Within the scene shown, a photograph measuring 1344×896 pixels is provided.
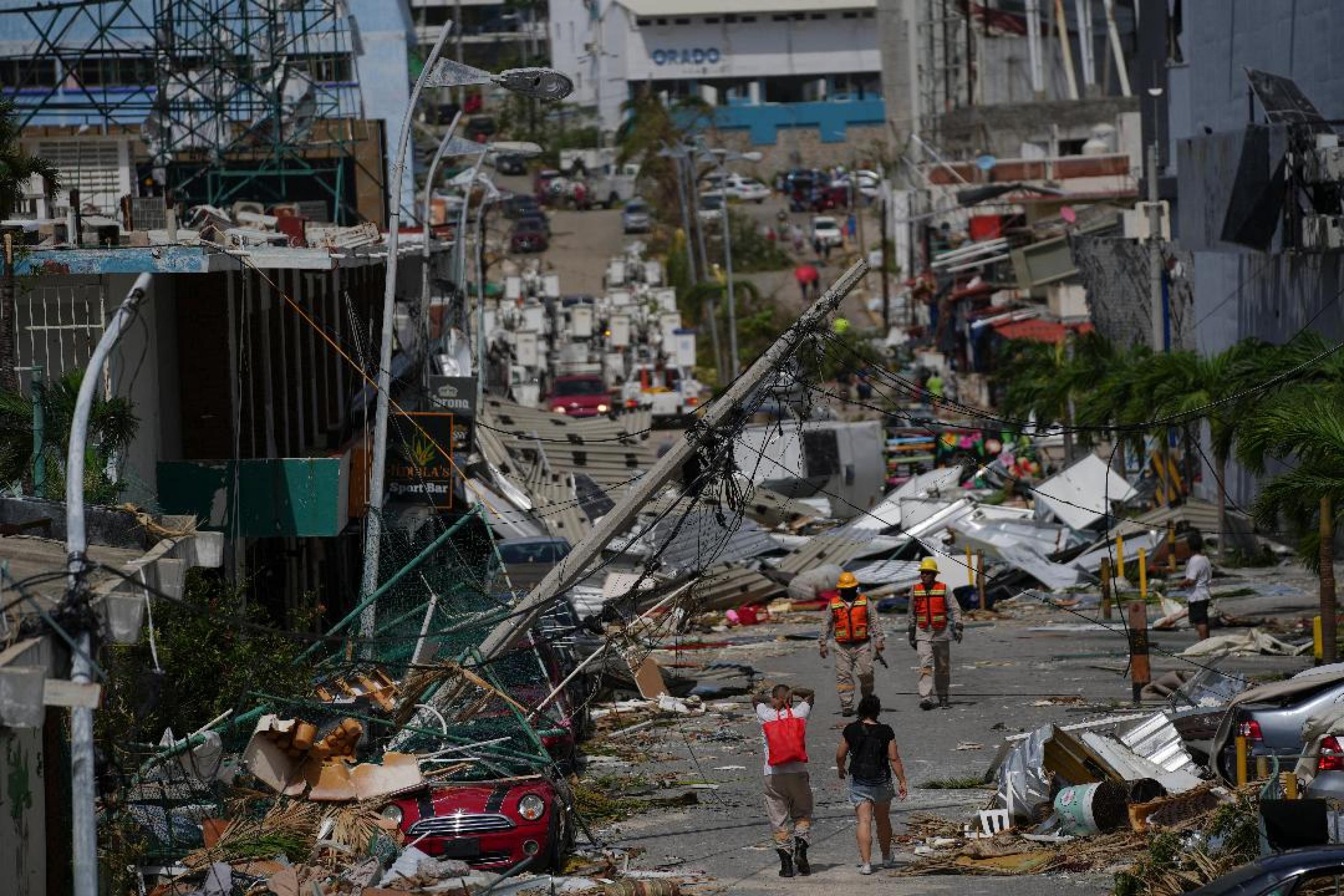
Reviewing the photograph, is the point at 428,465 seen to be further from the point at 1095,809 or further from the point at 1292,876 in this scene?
the point at 1292,876

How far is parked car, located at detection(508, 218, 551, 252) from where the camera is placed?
89.9 m

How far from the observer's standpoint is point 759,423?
152ft

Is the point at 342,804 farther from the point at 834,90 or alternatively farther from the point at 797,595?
the point at 834,90

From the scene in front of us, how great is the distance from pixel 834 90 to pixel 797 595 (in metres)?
98.0

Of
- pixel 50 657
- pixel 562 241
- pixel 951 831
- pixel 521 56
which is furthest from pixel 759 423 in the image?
pixel 521 56

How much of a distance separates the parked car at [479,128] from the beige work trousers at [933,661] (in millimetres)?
92971

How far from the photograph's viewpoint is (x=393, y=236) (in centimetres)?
1967

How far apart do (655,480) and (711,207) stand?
268 feet

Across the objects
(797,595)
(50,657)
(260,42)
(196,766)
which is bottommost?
(797,595)

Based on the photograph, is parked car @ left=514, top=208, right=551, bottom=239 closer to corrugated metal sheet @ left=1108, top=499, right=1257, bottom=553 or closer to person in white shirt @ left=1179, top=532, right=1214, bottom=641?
corrugated metal sheet @ left=1108, top=499, right=1257, bottom=553

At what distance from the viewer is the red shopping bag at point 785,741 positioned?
1427 cm

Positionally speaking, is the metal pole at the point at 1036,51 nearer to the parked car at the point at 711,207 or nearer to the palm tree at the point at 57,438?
the parked car at the point at 711,207

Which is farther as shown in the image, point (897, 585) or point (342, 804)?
point (897, 585)

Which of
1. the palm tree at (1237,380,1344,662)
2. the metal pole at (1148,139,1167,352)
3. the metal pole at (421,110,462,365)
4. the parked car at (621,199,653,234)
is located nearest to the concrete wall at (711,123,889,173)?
the parked car at (621,199,653,234)
